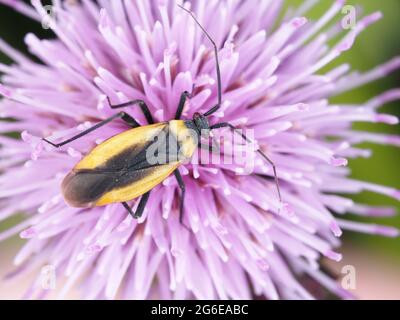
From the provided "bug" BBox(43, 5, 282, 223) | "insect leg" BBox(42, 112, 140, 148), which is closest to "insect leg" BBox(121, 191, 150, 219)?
"bug" BBox(43, 5, 282, 223)

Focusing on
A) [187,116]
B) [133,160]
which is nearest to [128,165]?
[133,160]

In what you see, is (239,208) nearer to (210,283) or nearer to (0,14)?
(210,283)

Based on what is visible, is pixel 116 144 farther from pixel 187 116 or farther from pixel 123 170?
pixel 187 116

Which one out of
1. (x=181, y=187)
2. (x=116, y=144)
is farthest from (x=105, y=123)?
(x=181, y=187)

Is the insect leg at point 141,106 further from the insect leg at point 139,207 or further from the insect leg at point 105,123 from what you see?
the insect leg at point 139,207

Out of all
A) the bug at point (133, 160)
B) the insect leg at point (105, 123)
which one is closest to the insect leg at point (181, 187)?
the bug at point (133, 160)

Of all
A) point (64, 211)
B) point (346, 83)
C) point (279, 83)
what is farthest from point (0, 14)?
point (346, 83)

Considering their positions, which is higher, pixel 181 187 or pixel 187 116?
pixel 187 116
